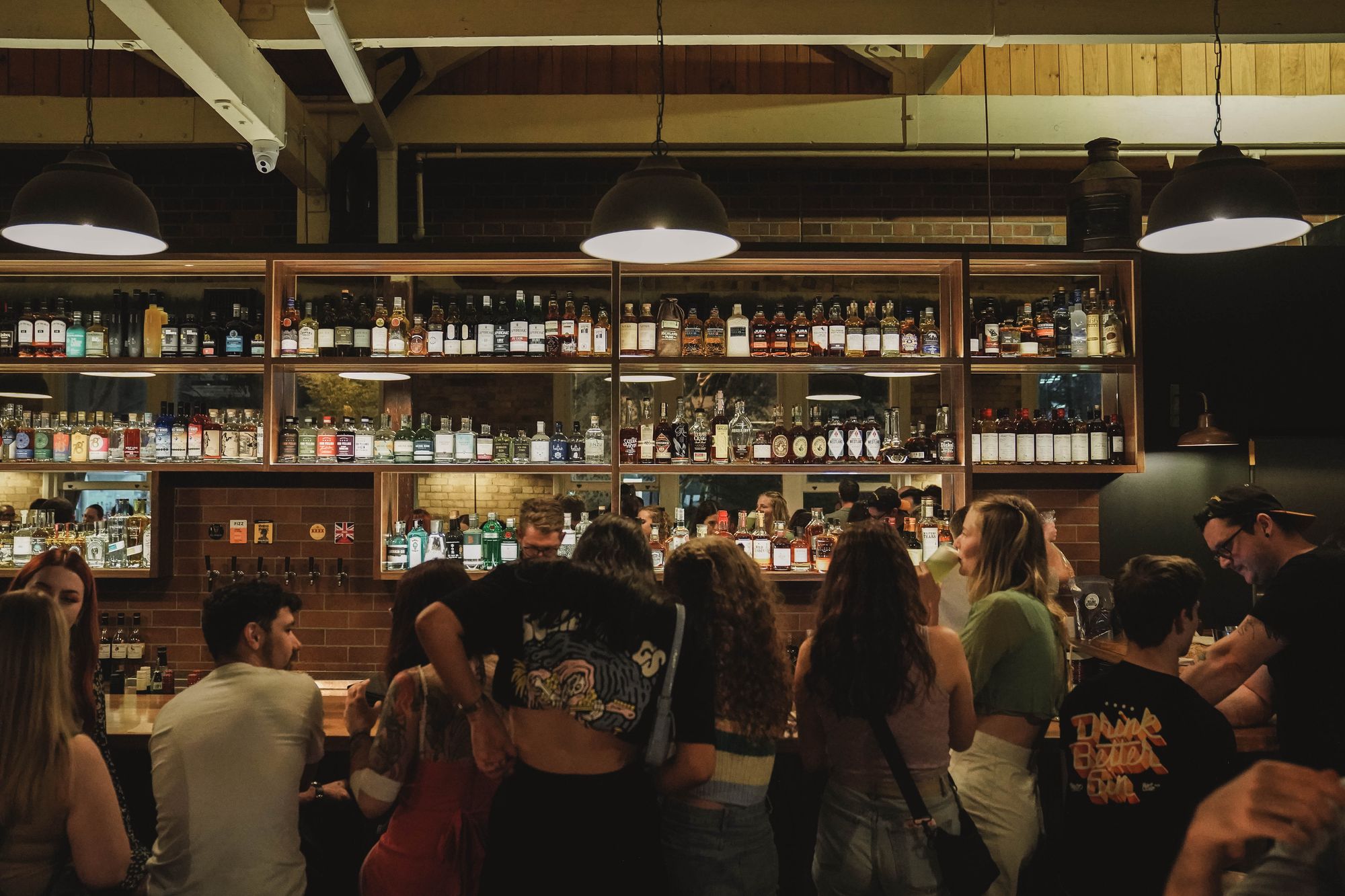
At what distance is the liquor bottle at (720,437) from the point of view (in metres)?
4.58

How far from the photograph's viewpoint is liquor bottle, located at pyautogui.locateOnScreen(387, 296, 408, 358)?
4.57m

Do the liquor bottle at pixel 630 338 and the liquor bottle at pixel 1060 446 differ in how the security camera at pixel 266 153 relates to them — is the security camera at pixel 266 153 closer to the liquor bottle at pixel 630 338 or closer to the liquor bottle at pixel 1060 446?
the liquor bottle at pixel 630 338

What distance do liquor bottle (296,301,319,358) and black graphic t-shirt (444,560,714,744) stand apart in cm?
299

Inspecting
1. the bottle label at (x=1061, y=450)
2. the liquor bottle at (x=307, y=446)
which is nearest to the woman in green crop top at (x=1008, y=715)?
the bottle label at (x=1061, y=450)

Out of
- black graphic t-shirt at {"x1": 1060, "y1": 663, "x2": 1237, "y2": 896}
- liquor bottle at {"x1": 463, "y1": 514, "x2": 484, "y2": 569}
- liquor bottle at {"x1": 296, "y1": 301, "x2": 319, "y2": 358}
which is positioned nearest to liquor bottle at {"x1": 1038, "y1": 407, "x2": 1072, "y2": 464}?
black graphic t-shirt at {"x1": 1060, "y1": 663, "x2": 1237, "y2": 896}

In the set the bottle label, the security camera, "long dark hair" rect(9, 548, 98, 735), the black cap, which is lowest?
"long dark hair" rect(9, 548, 98, 735)

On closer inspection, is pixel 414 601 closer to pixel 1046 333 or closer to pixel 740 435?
pixel 740 435

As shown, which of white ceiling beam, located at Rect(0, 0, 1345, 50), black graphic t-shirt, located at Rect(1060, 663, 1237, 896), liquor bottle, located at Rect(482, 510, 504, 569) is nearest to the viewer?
black graphic t-shirt, located at Rect(1060, 663, 1237, 896)

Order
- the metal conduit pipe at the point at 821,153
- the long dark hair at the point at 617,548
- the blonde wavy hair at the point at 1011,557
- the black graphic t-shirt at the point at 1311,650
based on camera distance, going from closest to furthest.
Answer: the long dark hair at the point at 617,548 → the black graphic t-shirt at the point at 1311,650 → the blonde wavy hair at the point at 1011,557 → the metal conduit pipe at the point at 821,153

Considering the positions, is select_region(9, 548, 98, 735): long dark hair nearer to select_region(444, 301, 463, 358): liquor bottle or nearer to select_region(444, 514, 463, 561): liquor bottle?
select_region(444, 514, 463, 561): liquor bottle

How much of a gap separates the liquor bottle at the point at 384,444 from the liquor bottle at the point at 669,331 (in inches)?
54.6

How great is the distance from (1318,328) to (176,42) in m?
5.40

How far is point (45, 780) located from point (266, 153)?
3.44 m

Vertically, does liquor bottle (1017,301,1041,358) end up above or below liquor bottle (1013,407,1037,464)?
above
